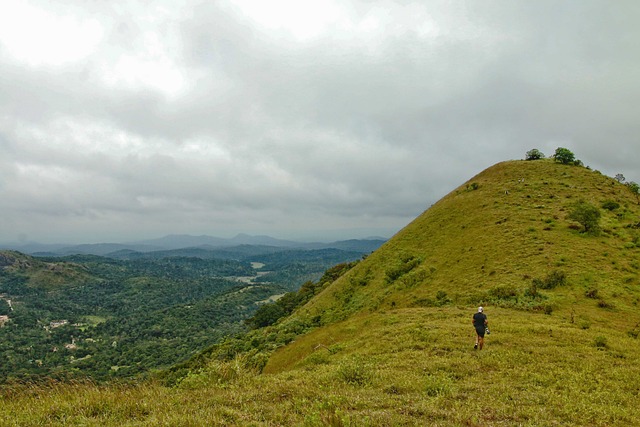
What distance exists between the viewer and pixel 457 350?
1917cm

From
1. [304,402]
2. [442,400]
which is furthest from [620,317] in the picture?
[304,402]

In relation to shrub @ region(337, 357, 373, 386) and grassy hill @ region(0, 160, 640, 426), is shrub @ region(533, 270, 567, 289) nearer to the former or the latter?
grassy hill @ region(0, 160, 640, 426)

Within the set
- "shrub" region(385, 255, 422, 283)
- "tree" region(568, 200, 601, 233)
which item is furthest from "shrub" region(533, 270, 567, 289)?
"shrub" region(385, 255, 422, 283)

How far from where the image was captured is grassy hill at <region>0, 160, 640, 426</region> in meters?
9.92

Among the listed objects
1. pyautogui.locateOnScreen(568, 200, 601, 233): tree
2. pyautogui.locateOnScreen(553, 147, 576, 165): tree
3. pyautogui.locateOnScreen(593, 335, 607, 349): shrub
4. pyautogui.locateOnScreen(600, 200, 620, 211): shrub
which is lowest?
pyautogui.locateOnScreen(593, 335, 607, 349): shrub

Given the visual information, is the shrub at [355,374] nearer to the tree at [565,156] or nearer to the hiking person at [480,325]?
the hiking person at [480,325]

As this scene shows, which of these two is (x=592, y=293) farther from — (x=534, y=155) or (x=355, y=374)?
(x=534, y=155)

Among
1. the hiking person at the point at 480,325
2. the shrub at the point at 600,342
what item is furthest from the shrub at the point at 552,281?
the hiking person at the point at 480,325

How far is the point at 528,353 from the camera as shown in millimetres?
17734

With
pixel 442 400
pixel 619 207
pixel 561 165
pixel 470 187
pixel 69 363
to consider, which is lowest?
pixel 69 363

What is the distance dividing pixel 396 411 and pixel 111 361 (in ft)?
633

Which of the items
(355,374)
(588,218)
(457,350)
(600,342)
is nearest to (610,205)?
(588,218)

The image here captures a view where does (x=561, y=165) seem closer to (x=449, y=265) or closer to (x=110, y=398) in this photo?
(x=449, y=265)

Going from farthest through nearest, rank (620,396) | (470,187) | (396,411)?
(470,187) → (620,396) → (396,411)
